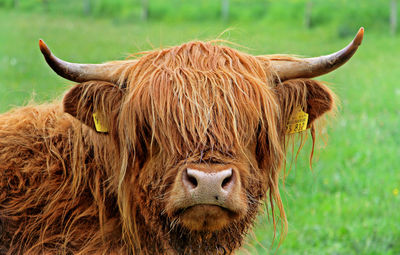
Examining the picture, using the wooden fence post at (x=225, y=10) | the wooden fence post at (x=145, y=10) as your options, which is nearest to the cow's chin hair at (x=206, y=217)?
the wooden fence post at (x=225, y=10)

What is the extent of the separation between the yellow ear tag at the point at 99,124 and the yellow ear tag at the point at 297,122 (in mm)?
1116

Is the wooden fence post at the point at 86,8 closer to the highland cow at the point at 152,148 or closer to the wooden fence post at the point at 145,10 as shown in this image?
the wooden fence post at the point at 145,10

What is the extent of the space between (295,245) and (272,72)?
2.37 m

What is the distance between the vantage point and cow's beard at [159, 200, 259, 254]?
3.18 m

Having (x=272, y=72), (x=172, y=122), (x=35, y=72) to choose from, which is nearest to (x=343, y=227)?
(x=272, y=72)

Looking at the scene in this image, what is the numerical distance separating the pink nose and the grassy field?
3.93ft

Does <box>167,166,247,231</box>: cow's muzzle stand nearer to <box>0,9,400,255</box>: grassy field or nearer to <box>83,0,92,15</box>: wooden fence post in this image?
<box>0,9,400,255</box>: grassy field

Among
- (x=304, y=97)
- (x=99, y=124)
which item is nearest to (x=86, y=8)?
(x=99, y=124)

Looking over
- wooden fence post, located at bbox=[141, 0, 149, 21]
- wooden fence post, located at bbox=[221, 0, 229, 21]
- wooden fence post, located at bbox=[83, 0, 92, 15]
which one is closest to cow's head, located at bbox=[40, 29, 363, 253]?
wooden fence post, located at bbox=[221, 0, 229, 21]

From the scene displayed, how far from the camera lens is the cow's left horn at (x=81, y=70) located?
3025 millimetres

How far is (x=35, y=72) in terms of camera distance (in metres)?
12.0

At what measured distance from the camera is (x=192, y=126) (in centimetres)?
303

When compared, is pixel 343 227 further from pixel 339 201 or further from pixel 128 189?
pixel 128 189

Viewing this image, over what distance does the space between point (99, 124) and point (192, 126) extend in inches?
25.1
